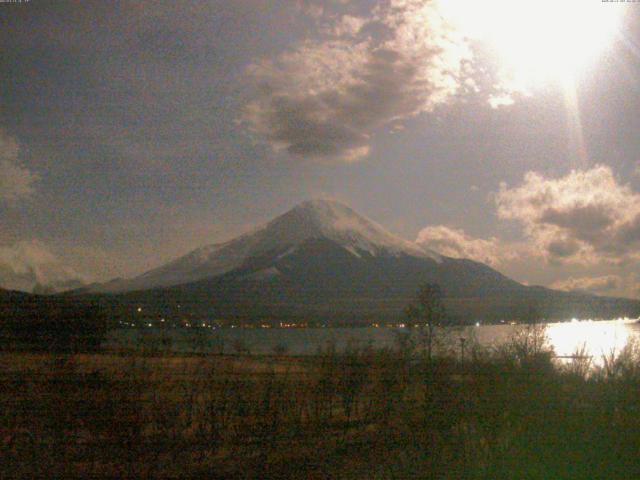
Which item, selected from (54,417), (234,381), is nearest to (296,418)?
(234,381)

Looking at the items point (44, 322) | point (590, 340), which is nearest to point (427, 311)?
point (590, 340)

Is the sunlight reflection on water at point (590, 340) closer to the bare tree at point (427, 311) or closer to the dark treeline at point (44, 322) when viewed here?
the bare tree at point (427, 311)

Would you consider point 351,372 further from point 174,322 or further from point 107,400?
point 174,322

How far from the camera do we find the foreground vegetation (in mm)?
6320

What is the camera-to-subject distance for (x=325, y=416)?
306 inches

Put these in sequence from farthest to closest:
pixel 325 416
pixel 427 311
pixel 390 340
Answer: pixel 427 311
pixel 390 340
pixel 325 416

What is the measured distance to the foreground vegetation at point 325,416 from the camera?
6.32 m

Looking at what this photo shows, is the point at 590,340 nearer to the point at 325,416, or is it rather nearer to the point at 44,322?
the point at 325,416

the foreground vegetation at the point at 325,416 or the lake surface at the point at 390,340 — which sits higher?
the lake surface at the point at 390,340

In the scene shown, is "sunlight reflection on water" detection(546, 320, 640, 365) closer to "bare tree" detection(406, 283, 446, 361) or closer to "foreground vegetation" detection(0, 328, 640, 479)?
"foreground vegetation" detection(0, 328, 640, 479)

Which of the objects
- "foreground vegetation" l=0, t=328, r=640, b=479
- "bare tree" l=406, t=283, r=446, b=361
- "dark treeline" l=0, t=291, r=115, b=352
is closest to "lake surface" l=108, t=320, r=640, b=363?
"bare tree" l=406, t=283, r=446, b=361

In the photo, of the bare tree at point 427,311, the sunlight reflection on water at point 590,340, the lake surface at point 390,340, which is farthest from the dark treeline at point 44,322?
the sunlight reflection on water at point 590,340

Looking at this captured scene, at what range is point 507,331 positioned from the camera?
10.4 m

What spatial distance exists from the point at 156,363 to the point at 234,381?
100cm
